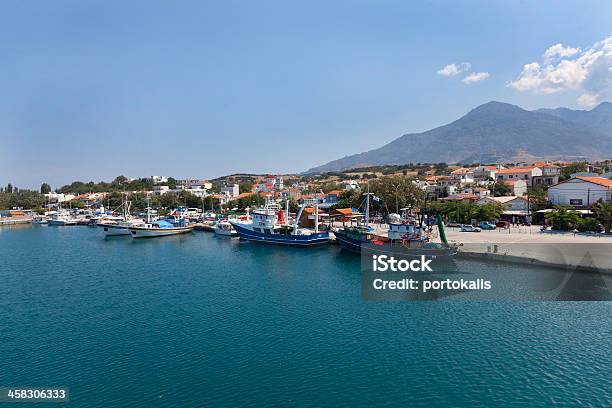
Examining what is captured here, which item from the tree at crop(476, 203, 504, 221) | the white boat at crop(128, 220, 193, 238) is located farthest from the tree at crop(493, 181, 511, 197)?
the white boat at crop(128, 220, 193, 238)

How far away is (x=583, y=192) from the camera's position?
39.1 meters

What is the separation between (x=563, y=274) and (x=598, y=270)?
5.40 feet

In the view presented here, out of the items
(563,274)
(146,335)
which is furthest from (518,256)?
(146,335)

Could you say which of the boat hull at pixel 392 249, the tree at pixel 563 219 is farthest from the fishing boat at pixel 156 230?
the tree at pixel 563 219

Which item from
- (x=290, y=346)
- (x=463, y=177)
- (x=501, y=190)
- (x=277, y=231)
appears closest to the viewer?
(x=290, y=346)

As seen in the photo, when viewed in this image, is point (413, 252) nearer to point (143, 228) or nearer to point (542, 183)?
point (143, 228)

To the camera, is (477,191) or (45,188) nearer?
(477,191)

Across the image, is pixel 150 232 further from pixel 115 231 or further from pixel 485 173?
pixel 485 173

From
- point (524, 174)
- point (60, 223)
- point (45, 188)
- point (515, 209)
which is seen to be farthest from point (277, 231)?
point (45, 188)

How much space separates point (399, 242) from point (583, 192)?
20678mm

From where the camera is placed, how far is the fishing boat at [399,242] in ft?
93.5

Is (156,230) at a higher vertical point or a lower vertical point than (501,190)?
lower

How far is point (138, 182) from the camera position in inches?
4540

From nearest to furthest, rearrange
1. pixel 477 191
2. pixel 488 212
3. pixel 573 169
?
pixel 488 212
pixel 477 191
pixel 573 169
